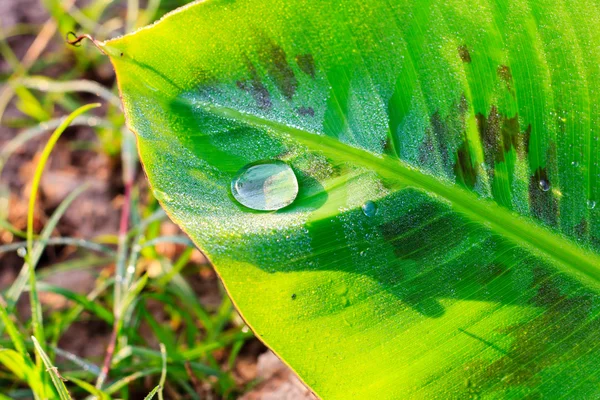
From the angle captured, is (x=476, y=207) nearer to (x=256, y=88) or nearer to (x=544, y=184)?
(x=544, y=184)

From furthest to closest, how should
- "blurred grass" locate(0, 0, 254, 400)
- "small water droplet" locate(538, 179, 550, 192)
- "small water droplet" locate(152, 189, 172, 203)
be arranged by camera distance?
"blurred grass" locate(0, 0, 254, 400) → "small water droplet" locate(538, 179, 550, 192) → "small water droplet" locate(152, 189, 172, 203)

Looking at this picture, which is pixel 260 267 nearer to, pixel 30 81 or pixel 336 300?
pixel 336 300

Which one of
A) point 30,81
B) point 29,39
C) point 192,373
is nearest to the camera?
point 192,373

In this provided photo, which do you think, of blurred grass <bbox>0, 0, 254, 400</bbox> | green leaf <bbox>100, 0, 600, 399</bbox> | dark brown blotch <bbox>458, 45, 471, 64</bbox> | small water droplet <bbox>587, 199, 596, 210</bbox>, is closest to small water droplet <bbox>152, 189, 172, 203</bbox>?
green leaf <bbox>100, 0, 600, 399</bbox>

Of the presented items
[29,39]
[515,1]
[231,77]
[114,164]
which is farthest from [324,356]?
[29,39]

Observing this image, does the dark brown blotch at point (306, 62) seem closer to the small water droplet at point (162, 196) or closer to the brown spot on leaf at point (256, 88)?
the brown spot on leaf at point (256, 88)

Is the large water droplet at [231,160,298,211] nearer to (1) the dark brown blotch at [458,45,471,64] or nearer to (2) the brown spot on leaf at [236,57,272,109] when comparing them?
(2) the brown spot on leaf at [236,57,272,109]

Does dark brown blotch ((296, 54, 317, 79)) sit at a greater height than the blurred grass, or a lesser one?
greater

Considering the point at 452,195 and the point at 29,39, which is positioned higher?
the point at 29,39
